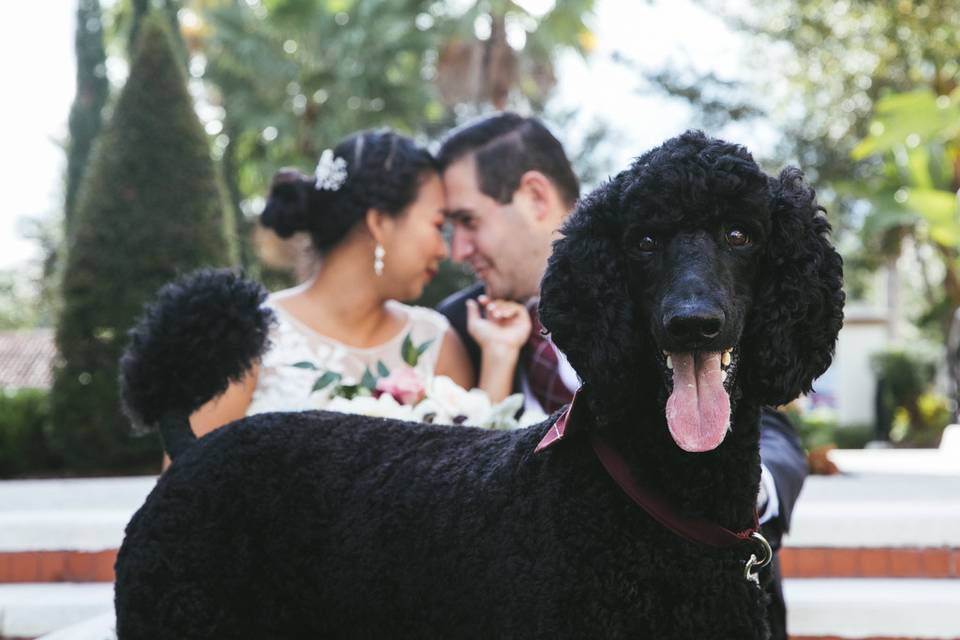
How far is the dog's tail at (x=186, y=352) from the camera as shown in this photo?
2162 millimetres

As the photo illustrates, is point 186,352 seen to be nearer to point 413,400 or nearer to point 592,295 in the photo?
point 413,400

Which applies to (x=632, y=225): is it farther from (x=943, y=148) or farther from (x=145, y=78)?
(x=943, y=148)

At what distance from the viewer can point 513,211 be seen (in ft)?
11.5

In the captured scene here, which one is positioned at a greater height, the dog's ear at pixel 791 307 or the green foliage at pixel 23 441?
the dog's ear at pixel 791 307

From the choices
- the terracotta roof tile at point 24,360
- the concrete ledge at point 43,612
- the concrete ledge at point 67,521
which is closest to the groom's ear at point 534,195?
the concrete ledge at point 67,521

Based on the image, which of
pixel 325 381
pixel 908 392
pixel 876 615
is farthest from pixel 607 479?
pixel 908 392

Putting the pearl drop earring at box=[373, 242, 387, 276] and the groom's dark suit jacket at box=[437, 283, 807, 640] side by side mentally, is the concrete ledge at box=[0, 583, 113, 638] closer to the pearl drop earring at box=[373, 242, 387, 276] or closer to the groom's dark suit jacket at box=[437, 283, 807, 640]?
the pearl drop earring at box=[373, 242, 387, 276]

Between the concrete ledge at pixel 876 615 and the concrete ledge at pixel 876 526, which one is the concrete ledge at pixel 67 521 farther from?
the concrete ledge at pixel 876 526

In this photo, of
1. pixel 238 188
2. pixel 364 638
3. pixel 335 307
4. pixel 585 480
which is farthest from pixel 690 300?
pixel 238 188

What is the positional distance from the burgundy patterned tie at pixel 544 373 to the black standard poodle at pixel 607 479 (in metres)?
1.44

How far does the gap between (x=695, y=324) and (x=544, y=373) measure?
1.91 metres

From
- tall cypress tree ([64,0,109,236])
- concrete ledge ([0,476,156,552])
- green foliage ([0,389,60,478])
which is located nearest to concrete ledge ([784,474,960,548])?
concrete ledge ([0,476,156,552])

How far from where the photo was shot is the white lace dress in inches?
120

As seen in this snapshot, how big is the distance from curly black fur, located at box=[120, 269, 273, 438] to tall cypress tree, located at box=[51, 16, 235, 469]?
6468 millimetres
